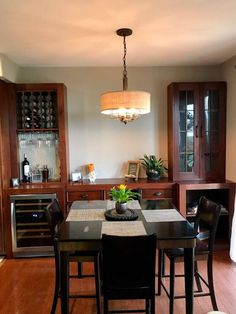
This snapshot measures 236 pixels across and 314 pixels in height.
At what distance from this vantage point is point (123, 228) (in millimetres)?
2213

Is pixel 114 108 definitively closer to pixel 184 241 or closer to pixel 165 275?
pixel 184 241

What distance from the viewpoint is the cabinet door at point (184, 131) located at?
3.76 meters

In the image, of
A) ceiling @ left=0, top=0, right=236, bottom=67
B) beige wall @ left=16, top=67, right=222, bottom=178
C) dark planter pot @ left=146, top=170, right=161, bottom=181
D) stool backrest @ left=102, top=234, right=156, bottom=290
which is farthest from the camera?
beige wall @ left=16, top=67, right=222, bottom=178

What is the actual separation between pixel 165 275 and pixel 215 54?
2736 mm

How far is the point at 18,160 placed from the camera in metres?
3.76

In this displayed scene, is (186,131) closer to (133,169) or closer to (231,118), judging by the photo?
(231,118)

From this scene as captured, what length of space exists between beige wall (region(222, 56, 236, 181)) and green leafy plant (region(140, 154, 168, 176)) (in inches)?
34.9

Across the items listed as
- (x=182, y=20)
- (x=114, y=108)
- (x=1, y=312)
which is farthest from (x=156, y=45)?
(x=1, y=312)

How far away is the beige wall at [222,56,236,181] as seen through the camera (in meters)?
3.63

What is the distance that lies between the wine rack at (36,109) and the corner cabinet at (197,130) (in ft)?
5.43

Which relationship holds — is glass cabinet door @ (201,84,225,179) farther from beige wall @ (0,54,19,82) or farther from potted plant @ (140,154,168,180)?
beige wall @ (0,54,19,82)

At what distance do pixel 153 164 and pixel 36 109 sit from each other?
1781 mm

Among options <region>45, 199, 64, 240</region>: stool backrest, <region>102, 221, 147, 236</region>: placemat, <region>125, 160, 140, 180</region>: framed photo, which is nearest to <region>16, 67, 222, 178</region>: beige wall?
<region>125, 160, 140, 180</region>: framed photo

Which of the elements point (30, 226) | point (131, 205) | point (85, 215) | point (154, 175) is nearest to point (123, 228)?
point (85, 215)
